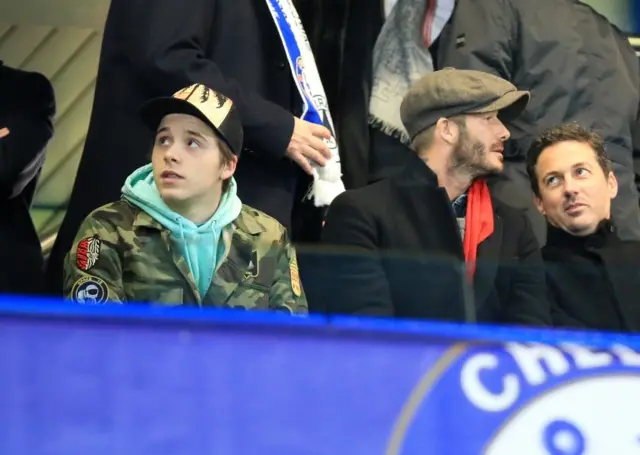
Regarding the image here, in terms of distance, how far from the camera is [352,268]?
1.20 m

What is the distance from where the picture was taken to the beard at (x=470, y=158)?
61.6 inches

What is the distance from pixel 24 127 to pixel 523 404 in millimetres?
851

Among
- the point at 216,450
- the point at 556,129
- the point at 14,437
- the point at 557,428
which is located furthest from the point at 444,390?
the point at 556,129

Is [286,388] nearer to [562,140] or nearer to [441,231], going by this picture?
[441,231]

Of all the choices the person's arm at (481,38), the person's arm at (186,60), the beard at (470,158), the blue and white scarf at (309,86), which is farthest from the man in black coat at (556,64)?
the person's arm at (186,60)

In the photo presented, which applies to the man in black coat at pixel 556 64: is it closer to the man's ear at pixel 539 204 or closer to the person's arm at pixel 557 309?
the man's ear at pixel 539 204

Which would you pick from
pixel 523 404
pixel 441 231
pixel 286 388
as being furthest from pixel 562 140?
pixel 286 388

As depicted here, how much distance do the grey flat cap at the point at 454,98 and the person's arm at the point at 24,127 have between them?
606 millimetres

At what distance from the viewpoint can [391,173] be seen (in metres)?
1.62

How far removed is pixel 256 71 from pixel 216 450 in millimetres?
676

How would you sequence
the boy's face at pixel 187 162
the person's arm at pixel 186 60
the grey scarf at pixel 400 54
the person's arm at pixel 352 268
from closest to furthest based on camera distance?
the person's arm at pixel 352 268 < the boy's face at pixel 187 162 < the person's arm at pixel 186 60 < the grey scarf at pixel 400 54

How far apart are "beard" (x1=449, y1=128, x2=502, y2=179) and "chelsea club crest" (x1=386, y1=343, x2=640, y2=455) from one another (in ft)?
1.85

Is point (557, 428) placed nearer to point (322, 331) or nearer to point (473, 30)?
point (322, 331)

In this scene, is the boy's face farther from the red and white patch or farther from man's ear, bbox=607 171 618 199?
man's ear, bbox=607 171 618 199
